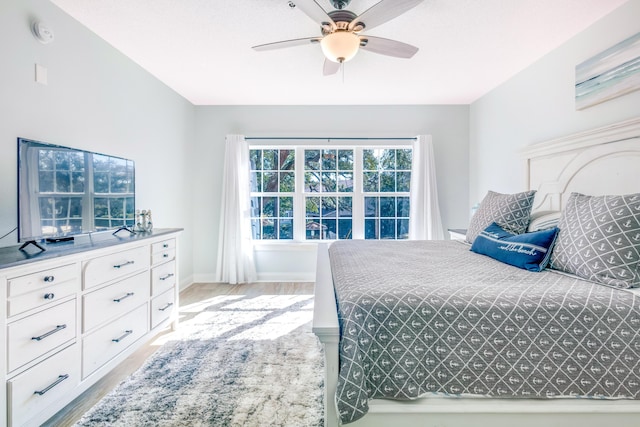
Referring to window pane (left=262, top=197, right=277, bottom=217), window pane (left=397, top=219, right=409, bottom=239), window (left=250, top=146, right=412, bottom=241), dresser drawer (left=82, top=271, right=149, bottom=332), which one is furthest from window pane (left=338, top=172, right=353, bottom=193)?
dresser drawer (left=82, top=271, right=149, bottom=332)

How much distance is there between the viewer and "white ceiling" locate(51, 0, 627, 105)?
6.54ft

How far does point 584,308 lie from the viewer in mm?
1115

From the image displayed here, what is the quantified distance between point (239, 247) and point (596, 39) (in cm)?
397

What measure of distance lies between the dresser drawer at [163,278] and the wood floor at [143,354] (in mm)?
437

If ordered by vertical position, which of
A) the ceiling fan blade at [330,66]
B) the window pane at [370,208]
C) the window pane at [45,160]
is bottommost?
the window pane at [370,208]

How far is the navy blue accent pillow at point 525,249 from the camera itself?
164cm

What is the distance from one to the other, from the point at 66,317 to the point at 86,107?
5.35 feet

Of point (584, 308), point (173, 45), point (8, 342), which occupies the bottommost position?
point (8, 342)

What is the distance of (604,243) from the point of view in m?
1.43

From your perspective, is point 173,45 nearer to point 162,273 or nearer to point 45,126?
point 45,126

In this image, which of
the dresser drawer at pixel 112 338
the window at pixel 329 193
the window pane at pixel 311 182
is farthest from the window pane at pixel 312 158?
the dresser drawer at pixel 112 338

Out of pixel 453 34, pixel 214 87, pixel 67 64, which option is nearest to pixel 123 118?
pixel 67 64

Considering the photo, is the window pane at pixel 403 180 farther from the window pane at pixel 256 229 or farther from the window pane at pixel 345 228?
the window pane at pixel 256 229

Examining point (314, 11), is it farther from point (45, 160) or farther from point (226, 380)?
point (226, 380)
